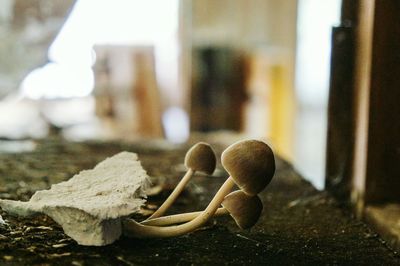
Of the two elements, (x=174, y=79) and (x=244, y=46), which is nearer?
(x=244, y=46)

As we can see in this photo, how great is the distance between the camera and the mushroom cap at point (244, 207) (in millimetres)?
1310

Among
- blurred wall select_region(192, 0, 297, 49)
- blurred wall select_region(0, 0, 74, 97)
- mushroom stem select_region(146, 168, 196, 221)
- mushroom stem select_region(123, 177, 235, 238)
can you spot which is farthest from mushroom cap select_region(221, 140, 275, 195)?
blurred wall select_region(192, 0, 297, 49)

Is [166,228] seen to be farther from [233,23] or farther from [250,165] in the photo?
[233,23]

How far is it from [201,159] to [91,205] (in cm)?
39

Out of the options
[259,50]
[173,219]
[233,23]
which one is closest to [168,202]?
[173,219]

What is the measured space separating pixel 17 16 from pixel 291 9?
340 centimetres

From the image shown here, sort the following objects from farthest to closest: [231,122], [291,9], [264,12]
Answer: [231,122]
[264,12]
[291,9]

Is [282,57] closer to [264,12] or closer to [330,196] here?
[264,12]

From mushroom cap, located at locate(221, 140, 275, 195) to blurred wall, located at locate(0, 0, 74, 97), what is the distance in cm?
317

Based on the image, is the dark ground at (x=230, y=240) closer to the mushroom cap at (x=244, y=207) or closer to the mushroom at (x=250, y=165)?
the mushroom cap at (x=244, y=207)

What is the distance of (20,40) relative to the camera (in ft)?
14.0

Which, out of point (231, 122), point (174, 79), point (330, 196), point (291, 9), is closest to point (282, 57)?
point (291, 9)

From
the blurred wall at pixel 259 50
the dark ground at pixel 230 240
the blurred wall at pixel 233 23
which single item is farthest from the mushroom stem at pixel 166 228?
the blurred wall at pixel 233 23

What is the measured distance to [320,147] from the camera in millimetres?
5531
